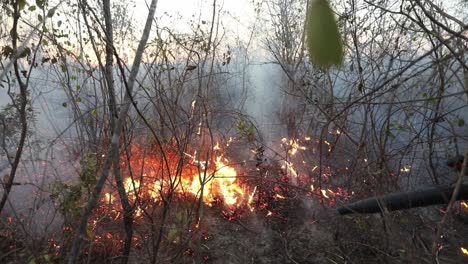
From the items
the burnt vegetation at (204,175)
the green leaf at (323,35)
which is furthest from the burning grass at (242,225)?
the green leaf at (323,35)

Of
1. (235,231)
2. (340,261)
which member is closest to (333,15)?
(340,261)

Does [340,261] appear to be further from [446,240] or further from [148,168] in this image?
[148,168]

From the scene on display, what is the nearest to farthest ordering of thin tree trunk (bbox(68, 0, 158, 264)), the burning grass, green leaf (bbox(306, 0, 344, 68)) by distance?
green leaf (bbox(306, 0, 344, 68)) < thin tree trunk (bbox(68, 0, 158, 264)) < the burning grass

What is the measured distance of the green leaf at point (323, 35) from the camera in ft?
1.27

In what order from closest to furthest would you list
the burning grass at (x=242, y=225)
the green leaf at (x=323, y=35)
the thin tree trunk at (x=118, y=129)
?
the green leaf at (x=323, y=35)
the thin tree trunk at (x=118, y=129)
the burning grass at (x=242, y=225)

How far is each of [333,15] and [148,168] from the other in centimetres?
575

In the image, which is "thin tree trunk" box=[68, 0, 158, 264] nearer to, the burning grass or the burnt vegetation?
the burnt vegetation

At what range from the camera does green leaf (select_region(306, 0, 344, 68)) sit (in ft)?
1.27

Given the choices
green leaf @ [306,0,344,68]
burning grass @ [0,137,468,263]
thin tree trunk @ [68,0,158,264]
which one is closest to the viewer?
green leaf @ [306,0,344,68]

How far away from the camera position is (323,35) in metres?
0.40

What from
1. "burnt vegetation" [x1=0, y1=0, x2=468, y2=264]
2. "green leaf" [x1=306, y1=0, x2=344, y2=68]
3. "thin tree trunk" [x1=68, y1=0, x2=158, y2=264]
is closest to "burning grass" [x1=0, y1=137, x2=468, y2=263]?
"burnt vegetation" [x1=0, y1=0, x2=468, y2=264]

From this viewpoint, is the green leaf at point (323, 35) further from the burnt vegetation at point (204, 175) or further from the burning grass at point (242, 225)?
the burning grass at point (242, 225)

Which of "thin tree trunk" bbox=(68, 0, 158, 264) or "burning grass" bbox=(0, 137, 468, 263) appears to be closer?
"thin tree trunk" bbox=(68, 0, 158, 264)

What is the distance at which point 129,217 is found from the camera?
2.44m
